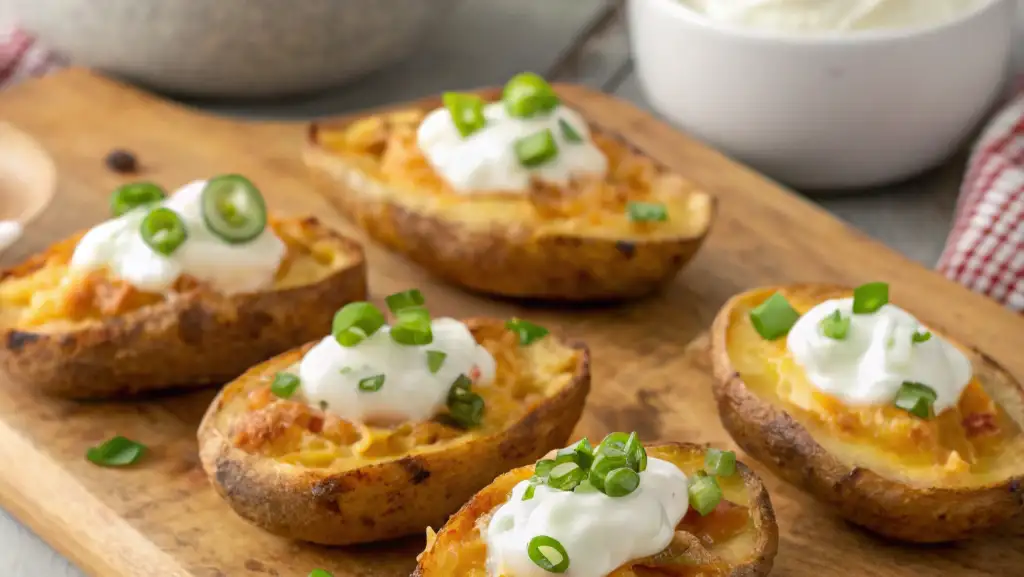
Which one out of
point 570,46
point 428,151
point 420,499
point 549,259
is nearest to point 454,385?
point 420,499

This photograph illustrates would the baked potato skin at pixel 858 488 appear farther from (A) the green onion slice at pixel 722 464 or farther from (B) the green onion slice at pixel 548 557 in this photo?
(B) the green onion slice at pixel 548 557

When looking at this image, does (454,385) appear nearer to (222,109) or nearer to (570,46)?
(222,109)

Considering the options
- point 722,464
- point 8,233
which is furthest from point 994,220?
point 8,233

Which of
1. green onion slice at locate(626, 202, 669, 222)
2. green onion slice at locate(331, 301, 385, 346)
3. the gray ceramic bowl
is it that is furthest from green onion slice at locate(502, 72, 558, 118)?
green onion slice at locate(331, 301, 385, 346)

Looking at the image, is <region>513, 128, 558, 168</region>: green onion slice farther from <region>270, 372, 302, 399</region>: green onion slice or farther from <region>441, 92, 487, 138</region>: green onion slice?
<region>270, 372, 302, 399</region>: green onion slice

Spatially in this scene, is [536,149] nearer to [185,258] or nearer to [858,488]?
[185,258]

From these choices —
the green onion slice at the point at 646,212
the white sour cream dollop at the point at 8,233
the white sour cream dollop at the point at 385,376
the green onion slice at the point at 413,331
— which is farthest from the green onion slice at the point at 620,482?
the white sour cream dollop at the point at 8,233
